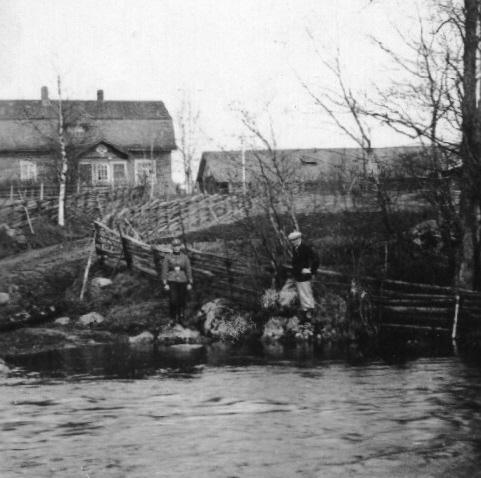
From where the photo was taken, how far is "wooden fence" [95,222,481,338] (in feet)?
40.9

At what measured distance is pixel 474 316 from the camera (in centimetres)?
1229

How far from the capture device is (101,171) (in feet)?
170

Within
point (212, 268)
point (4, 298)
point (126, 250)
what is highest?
point (126, 250)

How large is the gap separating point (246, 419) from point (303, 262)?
6.11 m

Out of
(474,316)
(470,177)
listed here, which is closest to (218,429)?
(474,316)

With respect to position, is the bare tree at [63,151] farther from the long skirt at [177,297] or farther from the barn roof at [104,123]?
the long skirt at [177,297]

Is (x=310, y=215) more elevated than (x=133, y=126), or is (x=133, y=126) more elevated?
(x=133, y=126)

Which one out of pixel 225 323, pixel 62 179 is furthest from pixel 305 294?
pixel 62 179

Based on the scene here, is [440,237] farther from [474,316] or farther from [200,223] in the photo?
[200,223]

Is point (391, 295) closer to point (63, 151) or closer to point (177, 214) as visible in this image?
point (177, 214)

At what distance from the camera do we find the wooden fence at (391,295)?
12453 mm

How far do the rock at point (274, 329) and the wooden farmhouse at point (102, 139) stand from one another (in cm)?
3558

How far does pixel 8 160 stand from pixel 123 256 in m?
34.1

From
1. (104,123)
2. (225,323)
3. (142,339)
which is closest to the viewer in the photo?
(142,339)
